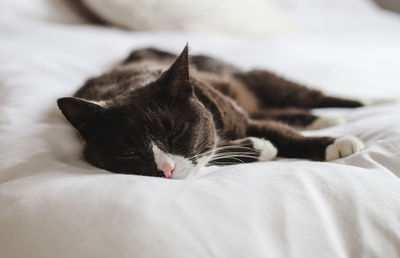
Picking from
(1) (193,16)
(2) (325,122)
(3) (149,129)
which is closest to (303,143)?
(2) (325,122)

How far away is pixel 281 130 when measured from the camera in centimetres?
116

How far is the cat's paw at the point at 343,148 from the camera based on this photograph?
3.08 ft

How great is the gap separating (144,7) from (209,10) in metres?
0.40

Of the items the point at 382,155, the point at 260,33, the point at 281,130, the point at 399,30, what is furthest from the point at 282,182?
the point at 399,30

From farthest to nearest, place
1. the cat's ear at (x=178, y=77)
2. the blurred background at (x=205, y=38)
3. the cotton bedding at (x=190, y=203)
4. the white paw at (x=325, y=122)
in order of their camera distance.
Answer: the blurred background at (x=205, y=38) → the white paw at (x=325, y=122) → the cat's ear at (x=178, y=77) → the cotton bedding at (x=190, y=203)

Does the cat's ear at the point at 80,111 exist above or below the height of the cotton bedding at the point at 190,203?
above

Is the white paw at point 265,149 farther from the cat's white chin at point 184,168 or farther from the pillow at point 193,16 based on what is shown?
the pillow at point 193,16

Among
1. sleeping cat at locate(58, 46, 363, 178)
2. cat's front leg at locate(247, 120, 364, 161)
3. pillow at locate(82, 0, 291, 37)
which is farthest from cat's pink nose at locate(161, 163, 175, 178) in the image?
pillow at locate(82, 0, 291, 37)

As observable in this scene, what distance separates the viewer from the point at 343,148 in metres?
0.95

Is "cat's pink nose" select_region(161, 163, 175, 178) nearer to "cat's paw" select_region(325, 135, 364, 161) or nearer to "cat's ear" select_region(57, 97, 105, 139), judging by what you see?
"cat's ear" select_region(57, 97, 105, 139)

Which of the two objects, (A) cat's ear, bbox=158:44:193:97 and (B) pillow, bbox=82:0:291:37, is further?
(B) pillow, bbox=82:0:291:37

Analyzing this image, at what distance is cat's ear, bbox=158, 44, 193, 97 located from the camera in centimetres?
101

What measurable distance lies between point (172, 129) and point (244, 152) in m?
0.21

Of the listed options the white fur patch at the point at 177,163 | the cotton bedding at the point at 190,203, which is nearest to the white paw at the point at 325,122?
the cotton bedding at the point at 190,203
